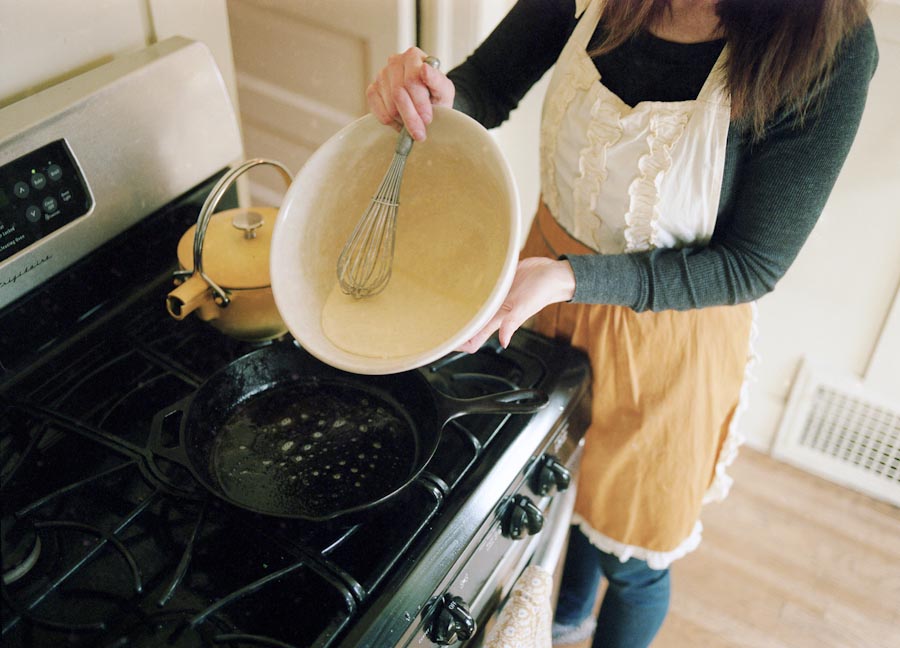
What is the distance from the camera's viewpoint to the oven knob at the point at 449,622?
2.22 feet

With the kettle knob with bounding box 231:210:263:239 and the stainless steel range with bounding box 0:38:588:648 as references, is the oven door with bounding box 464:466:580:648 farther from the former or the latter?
the kettle knob with bounding box 231:210:263:239

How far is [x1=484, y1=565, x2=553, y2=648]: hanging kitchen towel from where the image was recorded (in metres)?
0.80

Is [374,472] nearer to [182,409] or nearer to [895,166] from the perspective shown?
[182,409]

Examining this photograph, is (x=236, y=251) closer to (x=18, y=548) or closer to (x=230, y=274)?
(x=230, y=274)

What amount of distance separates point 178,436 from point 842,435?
1282mm

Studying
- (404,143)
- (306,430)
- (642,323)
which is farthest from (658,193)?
(306,430)

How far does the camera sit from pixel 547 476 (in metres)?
0.82

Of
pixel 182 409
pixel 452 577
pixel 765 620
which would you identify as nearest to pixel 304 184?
pixel 182 409

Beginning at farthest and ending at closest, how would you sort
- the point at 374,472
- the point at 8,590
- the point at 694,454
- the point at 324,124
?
the point at 324,124, the point at 694,454, the point at 374,472, the point at 8,590

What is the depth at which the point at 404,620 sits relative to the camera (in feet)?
2.03

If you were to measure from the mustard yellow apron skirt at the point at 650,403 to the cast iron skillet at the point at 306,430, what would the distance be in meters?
0.17

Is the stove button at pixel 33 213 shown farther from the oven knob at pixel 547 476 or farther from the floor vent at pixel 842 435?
the floor vent at pixel 842 435

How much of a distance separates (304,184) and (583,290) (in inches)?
11.1

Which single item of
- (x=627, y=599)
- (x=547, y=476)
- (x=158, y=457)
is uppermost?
(x=158, y=457)
